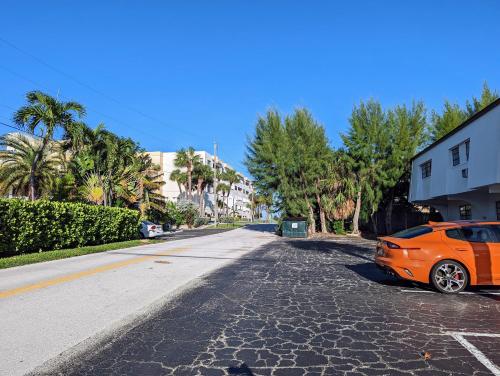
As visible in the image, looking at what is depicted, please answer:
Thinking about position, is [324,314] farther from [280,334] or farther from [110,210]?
[110,210]

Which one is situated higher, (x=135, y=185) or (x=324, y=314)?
(x=135, y=185)

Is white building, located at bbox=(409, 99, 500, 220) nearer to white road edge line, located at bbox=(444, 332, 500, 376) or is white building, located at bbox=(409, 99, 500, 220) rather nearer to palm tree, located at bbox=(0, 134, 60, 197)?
white road edge line, located at bbox=(444, 332, 500, 376)

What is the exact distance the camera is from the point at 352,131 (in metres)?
30.6

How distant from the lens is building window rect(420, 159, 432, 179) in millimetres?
25202

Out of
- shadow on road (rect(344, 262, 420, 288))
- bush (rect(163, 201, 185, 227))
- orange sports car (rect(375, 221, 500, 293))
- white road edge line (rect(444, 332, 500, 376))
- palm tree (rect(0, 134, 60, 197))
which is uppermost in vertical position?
palm tree (rect(0, 134, 60, 197))

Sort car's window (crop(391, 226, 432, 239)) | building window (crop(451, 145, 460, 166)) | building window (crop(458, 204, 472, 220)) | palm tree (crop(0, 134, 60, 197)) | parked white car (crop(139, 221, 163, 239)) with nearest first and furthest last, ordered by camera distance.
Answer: car's window (crop(391, 226, 432, 239)) < building window (crop(451, 145, 460, 166)) < building window (crop(458, 204, 472, 220)) < parked white car (crop(139, 221, 163, 239)) < palm tree (crop(0, 134, 60, 197))

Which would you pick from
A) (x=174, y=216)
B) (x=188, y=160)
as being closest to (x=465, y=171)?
(x=174, y=216)

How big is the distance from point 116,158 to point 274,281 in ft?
73.5

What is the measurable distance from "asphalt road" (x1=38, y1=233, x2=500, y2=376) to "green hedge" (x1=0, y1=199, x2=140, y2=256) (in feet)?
28.4

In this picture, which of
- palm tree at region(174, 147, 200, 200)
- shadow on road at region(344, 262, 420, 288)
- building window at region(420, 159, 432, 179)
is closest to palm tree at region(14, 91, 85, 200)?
shadow on road at region(344, 262, 420, 288)

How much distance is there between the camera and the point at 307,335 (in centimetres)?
506

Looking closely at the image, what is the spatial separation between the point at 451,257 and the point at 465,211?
1785cm

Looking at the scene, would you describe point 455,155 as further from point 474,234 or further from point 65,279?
point 65,279

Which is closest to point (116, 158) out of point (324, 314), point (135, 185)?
point (135, 185)
